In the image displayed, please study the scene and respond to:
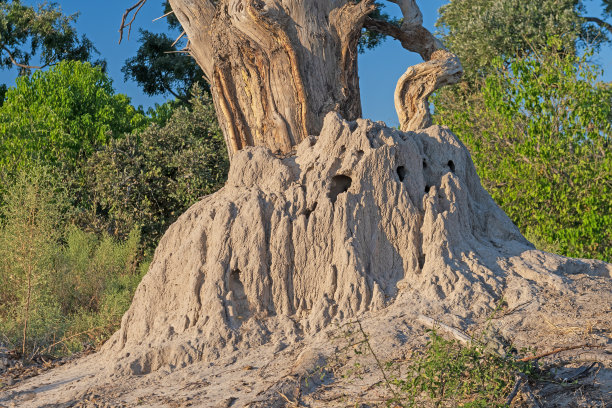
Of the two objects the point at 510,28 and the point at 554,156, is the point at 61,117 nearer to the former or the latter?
the point at 554,156

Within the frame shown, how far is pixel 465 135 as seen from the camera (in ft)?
50.6

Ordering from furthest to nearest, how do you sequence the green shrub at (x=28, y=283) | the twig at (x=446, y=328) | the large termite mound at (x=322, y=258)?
the green shrub at (x=28, y=283) < the large termite mound at (x=322, y=258) < the twig at (x=446, y=328)

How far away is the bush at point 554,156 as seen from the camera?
46.3 feet

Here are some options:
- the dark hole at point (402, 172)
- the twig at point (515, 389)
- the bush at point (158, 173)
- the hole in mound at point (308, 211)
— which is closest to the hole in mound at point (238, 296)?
the hole in mound at point (308, 211)

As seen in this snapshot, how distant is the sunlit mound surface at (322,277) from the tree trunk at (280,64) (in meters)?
1.23

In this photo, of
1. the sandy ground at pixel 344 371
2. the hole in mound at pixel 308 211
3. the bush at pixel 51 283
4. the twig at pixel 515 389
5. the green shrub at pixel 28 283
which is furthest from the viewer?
the bush at pixel 51 283

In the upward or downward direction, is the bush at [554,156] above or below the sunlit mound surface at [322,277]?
above

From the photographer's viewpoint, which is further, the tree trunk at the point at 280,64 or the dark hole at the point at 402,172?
the tree trunk at the point at 280,64

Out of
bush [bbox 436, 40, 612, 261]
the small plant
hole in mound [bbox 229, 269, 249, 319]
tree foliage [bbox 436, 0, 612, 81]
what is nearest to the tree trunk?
hole in mound [bbox 229, 269, 249, 319]

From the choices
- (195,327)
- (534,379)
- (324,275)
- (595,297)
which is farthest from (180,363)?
(595,297)

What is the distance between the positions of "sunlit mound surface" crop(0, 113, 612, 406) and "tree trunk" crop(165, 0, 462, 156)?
1230 mm

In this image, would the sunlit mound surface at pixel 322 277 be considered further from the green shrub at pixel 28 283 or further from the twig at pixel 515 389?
the green shrub at pixel 28 283

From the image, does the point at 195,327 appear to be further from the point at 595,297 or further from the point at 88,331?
the point at 595,297

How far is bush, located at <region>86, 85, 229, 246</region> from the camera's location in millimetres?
13930
